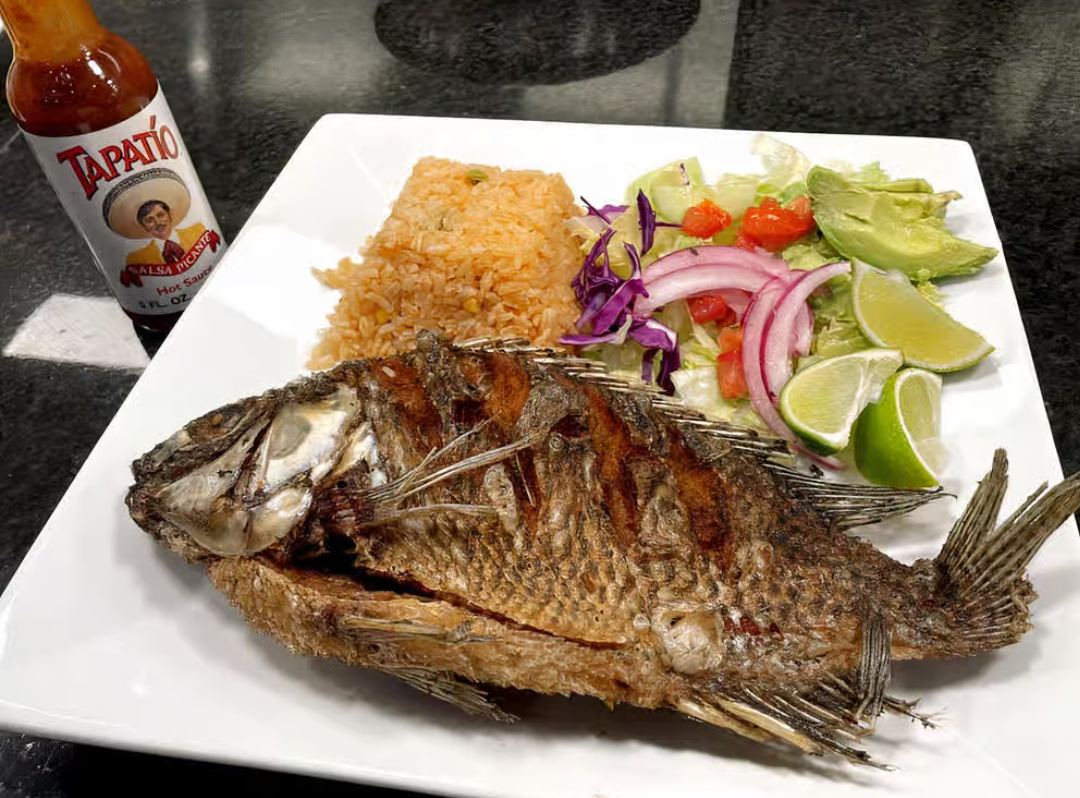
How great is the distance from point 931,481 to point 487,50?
3017 millimetres

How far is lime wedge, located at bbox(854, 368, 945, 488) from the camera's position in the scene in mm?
1884

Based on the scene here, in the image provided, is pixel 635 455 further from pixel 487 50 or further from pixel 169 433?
pixel 487 50

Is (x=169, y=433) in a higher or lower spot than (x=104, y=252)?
lower

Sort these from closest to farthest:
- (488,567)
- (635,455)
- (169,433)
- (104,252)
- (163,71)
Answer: (488,567) < (635,455) < (169,433) < (104,252) < (163,71)

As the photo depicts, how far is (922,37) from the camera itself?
3984mm

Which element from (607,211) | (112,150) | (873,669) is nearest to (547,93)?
(607,211)

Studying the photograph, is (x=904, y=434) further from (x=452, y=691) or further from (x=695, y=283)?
(x=452, y=691)

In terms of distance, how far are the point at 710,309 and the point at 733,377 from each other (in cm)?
22

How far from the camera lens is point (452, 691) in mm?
1511

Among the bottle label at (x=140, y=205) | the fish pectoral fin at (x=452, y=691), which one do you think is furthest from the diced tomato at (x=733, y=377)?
the bottle label at (x=140, y=205)

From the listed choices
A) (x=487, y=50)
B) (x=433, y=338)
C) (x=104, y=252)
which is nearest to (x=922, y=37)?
(x=487, y=50)

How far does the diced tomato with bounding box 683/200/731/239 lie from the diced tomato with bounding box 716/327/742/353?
1.04 feet

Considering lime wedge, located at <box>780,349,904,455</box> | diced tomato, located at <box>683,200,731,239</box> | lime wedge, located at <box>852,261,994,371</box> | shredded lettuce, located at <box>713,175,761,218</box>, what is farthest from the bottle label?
lime wedge, located at <box>852,261,994,371</box>

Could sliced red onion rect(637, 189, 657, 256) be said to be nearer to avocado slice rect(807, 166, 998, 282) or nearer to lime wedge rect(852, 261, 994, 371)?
avocado slice rect(807, 166, 998, 282)
